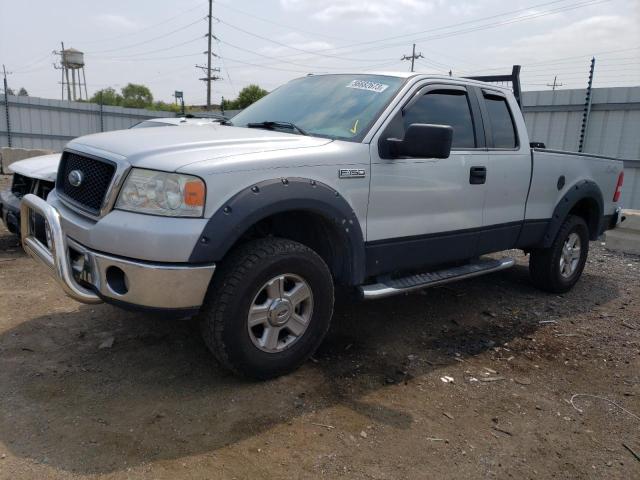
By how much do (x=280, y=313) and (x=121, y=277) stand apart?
90 centimetres

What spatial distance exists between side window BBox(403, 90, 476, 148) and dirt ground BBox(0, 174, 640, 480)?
1548 mm

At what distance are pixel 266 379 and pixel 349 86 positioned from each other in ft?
7.18

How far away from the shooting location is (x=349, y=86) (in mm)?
3945

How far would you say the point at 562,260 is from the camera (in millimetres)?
5391

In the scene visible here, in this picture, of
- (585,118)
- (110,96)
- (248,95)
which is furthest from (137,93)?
(585,118)

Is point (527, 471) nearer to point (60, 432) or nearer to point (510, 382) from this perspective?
point (510, 382)

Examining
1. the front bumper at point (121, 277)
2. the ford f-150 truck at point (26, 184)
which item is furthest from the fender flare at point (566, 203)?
the front bumper at point (121, 277)

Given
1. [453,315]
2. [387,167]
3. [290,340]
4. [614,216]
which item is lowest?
[453,315]

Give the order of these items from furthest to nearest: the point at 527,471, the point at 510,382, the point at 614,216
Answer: the point at 614,216
the point at 510,382
the point at 527,471

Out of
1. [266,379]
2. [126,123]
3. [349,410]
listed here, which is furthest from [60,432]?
[126,123]

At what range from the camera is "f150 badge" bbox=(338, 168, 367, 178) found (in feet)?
10.7

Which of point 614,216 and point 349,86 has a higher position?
point 349,86

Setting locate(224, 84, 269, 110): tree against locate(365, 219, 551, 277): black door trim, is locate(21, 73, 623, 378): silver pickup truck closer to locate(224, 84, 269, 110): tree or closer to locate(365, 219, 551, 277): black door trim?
locate(365, 219, 551, 277): black door trim

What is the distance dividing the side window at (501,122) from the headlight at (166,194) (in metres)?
2.73
